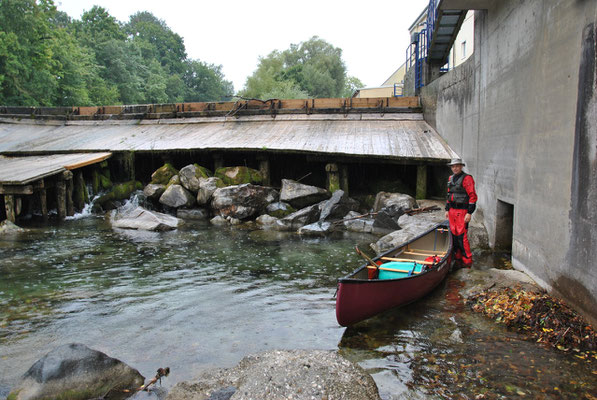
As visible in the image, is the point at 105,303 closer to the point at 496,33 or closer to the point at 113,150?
the point at 496,33

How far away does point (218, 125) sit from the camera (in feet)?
58.5

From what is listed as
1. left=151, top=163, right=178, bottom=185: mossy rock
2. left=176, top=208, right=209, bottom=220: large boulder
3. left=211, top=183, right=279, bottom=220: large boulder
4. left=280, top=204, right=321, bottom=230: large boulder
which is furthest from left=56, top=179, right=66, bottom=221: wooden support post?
left=280, top=204, right=321, bottom=230: large boulder

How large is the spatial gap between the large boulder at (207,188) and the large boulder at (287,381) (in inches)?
389

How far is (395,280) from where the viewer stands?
5508 mm

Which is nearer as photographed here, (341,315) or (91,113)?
(341,315)

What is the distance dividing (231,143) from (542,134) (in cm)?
1077

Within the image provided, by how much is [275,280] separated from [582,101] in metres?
5.39

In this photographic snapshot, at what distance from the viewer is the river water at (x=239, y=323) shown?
4.27 metres

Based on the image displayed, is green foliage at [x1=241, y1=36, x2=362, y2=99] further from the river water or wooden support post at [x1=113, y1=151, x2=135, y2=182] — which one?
the river water

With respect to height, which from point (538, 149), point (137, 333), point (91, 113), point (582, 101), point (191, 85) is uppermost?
point (191, 85)

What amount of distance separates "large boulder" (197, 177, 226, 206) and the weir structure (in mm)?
1256

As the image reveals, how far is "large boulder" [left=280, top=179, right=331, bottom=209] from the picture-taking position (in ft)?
43.5

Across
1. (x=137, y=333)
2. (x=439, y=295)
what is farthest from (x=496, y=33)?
(x=137, y=333)

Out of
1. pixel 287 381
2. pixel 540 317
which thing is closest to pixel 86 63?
pixel 287 381
